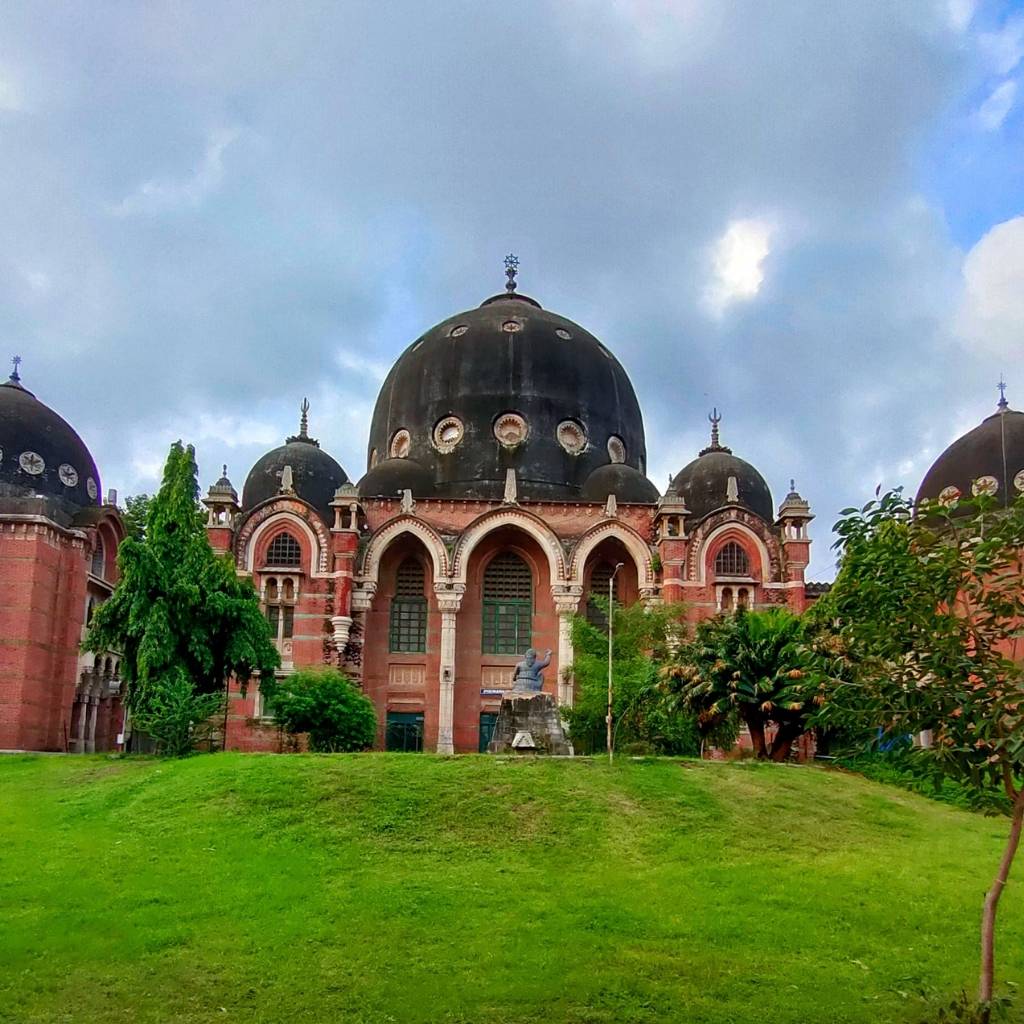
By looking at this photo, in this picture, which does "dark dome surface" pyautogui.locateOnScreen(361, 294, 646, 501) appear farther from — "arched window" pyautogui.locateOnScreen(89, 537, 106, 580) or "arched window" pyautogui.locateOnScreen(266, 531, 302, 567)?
"arched window" pyautogui.locateOnScreen(89, 537, 106, 580)

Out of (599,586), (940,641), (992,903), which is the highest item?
(599,586)

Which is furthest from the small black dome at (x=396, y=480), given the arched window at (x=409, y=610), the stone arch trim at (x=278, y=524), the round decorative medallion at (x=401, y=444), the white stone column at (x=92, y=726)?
the white stone column at (x=92, y=726)

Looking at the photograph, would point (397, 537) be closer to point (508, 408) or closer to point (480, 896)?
point (508, 408)

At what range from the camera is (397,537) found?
33.9 m

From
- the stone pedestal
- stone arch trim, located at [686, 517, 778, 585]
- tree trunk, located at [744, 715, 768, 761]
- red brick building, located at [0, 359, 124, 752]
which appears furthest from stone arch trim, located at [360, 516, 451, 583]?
tree trunk, located at [744, 715, 768, 761]

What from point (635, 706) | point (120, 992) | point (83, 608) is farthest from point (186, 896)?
point (83, 608)

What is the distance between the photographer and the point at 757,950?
11523 mm

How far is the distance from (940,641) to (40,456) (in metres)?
29.4

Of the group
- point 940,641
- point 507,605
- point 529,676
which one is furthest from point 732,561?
point 940,641

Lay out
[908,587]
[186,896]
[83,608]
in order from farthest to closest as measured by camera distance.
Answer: [83,608] → [186,896] → [908,587]

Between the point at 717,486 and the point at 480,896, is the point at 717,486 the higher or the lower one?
the higher one

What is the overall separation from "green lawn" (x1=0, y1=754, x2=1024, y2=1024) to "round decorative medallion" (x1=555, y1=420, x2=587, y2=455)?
18207 millimetres

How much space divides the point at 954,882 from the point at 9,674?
24.2m

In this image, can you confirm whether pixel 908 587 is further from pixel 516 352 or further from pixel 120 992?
pixel 516 352
